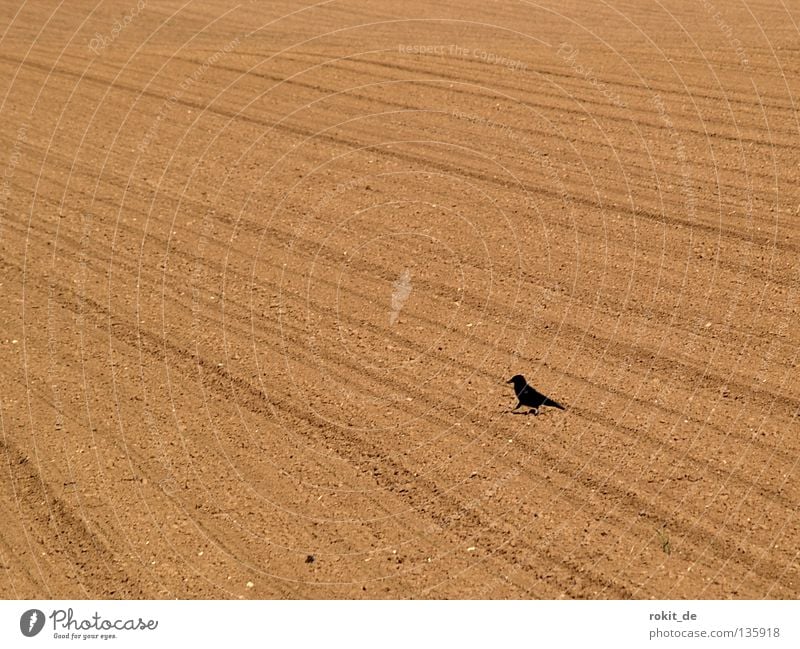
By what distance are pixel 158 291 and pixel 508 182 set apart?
510cm

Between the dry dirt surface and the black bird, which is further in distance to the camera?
the black bird

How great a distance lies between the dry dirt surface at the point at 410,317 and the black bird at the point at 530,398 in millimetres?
114

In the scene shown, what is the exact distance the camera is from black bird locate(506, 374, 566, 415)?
9469 mm

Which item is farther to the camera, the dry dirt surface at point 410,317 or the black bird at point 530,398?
the black bird at point 530,398

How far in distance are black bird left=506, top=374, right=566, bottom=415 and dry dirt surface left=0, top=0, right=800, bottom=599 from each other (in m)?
0.11

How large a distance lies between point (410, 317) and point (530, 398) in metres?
2.01

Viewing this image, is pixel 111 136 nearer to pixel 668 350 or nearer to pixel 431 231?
pixel 431 231

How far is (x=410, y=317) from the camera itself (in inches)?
432

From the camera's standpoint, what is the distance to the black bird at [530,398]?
947cm

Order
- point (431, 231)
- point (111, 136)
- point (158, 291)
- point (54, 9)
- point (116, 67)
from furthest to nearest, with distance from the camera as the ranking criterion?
point (54, 9) → point (116, 67) → point (111, 136) → point (431, 231) → point (158, 291)

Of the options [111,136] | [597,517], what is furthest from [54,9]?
[597,517]

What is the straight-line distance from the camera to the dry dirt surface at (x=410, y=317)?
807 cm

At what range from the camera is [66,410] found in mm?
9891

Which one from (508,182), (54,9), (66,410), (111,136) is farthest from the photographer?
(54,9)
